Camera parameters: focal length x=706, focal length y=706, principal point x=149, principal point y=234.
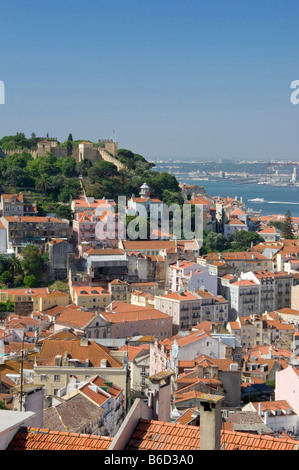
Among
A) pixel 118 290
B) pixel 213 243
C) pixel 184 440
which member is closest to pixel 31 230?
pixel 118 290

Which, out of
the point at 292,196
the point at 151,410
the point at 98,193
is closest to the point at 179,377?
the point at 151,410

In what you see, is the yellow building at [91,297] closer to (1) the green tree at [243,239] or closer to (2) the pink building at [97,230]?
(2) the pink building at [97,230]

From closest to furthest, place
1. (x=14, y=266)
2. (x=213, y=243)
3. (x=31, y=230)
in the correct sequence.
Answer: (x=14, y=266), (x=31, y=230), (x=213, y=243)

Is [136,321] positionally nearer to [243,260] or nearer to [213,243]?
[243,260]

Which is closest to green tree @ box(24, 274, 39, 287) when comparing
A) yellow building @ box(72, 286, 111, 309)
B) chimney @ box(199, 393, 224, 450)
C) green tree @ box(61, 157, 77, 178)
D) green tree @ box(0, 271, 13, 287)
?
green tree @ box(0, 271, 13, 287)

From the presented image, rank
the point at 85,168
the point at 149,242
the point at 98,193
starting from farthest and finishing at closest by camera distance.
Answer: the point at 85,168, the point at 98,193, the point at 149,242
